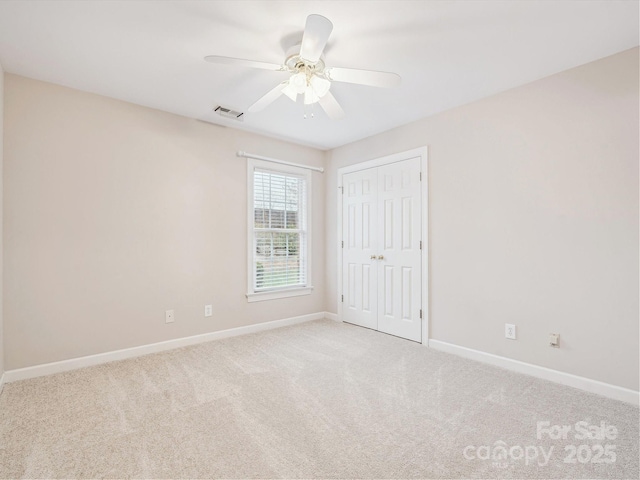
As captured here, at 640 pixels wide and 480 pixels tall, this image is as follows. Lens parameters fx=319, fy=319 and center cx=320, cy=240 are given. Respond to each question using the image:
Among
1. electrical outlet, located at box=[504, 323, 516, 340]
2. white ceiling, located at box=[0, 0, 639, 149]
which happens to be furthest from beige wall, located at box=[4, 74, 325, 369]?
electrical outlet, located at box=[504, 323, 516, 340]

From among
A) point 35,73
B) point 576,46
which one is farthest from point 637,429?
point 35,73

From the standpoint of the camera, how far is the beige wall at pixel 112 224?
103 inches

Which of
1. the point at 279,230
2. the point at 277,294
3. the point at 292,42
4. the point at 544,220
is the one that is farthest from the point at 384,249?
the point at 292,42

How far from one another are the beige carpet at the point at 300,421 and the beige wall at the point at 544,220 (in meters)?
0.40

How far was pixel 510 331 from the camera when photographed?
2840 millimetres

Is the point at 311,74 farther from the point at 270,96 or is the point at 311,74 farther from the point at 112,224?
the point at 112,224

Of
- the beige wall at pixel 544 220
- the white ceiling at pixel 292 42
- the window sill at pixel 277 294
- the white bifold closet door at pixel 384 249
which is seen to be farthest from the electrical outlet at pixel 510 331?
the window sill at pixel 277 294

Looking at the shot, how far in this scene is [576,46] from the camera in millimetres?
2215

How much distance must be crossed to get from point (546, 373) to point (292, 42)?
126 inches

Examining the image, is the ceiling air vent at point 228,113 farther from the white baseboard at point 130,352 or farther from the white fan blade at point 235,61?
the white baseboard at point 130,352

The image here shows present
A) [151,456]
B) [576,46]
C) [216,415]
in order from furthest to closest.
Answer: [576,46]
[216,415]
[151,456]

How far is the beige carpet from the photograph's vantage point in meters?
1.62

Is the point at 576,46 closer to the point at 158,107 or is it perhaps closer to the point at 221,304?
the point at 158,107

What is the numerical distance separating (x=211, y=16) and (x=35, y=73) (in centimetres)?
174
